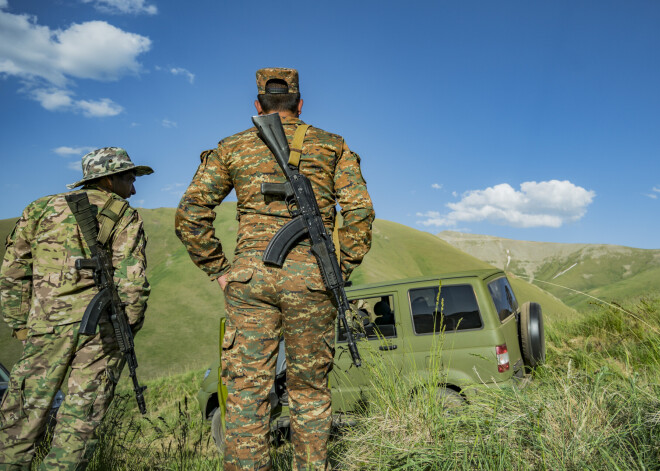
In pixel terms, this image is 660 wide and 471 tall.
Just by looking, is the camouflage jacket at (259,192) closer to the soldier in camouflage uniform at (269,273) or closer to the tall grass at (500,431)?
the soldier in camouflage uniform at (269,273)

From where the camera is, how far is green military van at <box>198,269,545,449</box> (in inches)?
167

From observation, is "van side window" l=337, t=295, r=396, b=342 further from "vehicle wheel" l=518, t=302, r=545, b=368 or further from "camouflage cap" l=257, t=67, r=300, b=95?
"camouflage cap" l=257, t=67, r=300, b=95

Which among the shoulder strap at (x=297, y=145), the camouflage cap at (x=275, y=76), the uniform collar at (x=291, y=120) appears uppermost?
the camouflage cap at (x=275, y=76)

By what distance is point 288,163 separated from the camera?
2338 millimetres

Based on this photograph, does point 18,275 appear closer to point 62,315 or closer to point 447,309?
point 62,315

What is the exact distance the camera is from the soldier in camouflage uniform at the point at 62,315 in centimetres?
240

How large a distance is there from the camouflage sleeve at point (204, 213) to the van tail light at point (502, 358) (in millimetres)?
2965

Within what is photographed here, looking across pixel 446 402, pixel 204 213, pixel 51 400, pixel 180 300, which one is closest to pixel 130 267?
pixel 204 213

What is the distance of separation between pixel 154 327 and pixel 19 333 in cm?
1984

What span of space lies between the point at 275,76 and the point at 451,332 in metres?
3.13

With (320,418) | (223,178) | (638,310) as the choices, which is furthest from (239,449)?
(638,310)

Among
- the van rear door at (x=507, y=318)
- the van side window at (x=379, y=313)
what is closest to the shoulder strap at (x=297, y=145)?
the van side window at (x=379, y=313)

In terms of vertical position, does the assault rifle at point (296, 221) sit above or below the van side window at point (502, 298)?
above

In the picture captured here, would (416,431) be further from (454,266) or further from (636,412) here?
(454,266)
